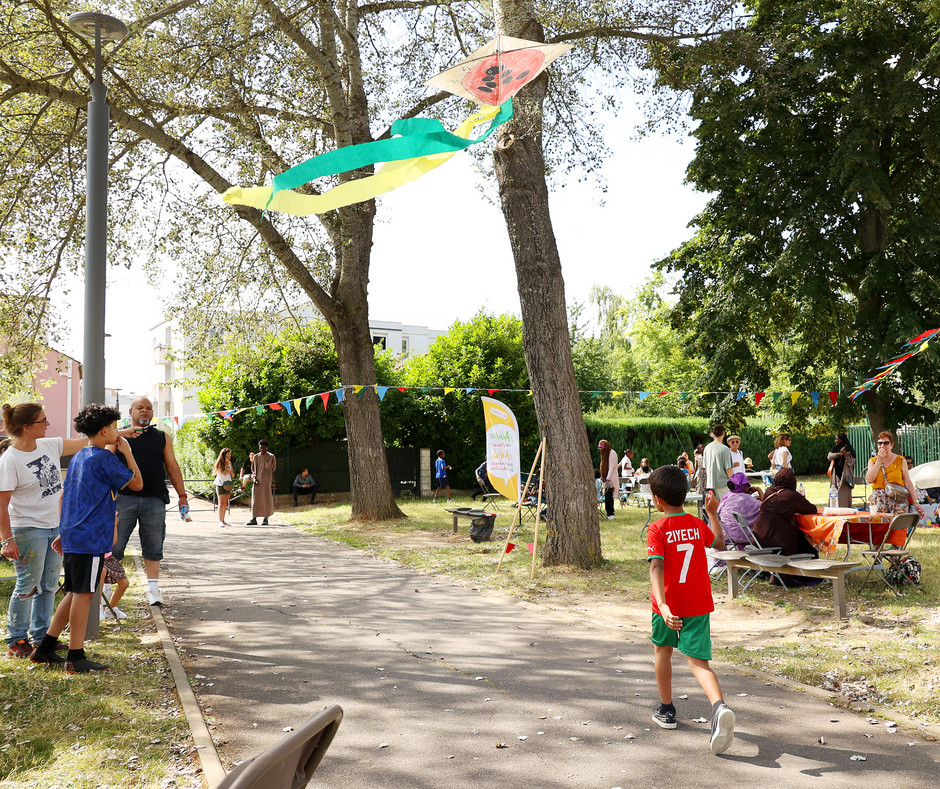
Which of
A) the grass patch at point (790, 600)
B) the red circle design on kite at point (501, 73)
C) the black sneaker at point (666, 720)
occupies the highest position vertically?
the red circle design on kite at point (501, 73)

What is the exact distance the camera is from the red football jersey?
4195 millimetres

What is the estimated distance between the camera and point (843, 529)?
28.7 feet

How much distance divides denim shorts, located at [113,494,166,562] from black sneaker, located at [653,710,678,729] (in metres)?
4.64

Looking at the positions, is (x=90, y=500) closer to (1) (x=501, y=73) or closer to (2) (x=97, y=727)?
(2) (x=97, y=727)

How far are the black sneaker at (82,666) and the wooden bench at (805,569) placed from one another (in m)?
5.70

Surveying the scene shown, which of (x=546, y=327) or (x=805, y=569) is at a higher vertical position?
(x=546, y=327)

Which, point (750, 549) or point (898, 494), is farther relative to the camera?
point (898, 494)

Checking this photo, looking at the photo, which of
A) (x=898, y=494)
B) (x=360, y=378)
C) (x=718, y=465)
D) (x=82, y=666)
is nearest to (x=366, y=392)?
(x=360, y=378)

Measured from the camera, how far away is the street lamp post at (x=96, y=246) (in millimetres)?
6297

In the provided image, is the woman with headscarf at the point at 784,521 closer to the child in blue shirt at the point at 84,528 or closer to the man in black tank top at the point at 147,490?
the man in black tank top at the point at 147,490

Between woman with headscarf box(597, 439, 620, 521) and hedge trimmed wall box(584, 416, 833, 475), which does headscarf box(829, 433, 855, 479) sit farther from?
hedge trimmed wall box(584, 416, 833, 475)

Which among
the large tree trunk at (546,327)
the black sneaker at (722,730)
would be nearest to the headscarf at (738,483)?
the large tree trunk at (546,327)

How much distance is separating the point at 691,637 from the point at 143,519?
5016 mm

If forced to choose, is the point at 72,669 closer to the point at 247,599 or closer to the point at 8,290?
the point at 247,599
